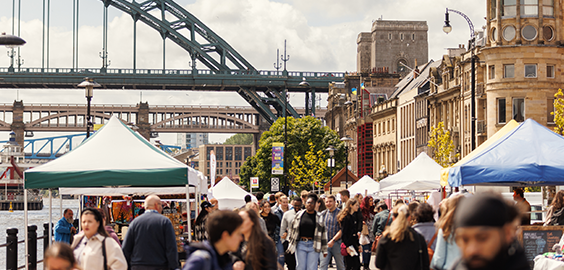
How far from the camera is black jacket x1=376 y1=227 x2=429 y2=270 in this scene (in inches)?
296

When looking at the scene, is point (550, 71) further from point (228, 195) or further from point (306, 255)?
point (306, 255)

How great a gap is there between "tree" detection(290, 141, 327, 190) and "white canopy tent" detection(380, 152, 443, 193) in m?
42.1

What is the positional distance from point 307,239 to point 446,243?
5.13 metres

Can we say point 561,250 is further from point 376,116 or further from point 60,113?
point 60,113

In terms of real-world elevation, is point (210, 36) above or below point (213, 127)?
above

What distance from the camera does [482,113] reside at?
151 feet

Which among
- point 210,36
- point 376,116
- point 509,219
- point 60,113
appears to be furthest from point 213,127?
point 509,219

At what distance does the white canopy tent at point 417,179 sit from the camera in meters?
22.1

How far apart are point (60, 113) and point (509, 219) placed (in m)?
189

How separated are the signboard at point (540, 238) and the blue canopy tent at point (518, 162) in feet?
3.77

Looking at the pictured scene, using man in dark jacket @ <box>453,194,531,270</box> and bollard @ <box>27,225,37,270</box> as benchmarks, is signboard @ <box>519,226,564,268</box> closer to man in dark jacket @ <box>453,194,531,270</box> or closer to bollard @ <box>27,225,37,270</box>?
man in dark jacket @ <box>453,194,531,270</box>

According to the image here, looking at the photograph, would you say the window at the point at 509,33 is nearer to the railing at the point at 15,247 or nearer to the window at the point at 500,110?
the window at the point at 500,110

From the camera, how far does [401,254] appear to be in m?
7.52

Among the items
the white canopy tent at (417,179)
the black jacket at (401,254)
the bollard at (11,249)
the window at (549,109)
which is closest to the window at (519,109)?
the window at (549,109)
